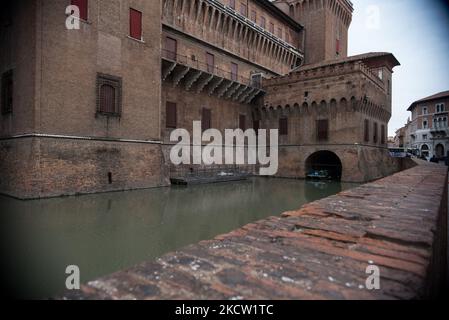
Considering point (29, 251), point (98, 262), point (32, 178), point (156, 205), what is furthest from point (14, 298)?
point (32, 178)

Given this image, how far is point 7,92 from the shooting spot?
44.0 ft

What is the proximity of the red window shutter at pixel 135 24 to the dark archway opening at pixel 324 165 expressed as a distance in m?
15.6

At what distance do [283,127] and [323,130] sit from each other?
3486mm

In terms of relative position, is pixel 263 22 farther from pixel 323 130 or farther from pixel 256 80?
pixel 323 130

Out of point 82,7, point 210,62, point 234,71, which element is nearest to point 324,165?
point 234,71

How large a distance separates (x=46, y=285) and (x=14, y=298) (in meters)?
0.42

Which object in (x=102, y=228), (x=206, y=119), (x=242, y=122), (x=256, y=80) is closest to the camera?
(x=102, y=228)

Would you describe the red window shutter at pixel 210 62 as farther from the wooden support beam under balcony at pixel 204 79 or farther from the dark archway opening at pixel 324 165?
the dark archway opening at pixel 324 165

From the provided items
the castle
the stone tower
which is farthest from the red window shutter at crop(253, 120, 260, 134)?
the stone tower

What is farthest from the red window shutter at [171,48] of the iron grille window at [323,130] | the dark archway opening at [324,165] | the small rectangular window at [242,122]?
the dark archway opening at [324,165]

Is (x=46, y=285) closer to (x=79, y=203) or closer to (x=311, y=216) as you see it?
(x=311, y=216)

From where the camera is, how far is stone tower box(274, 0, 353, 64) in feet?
99.7

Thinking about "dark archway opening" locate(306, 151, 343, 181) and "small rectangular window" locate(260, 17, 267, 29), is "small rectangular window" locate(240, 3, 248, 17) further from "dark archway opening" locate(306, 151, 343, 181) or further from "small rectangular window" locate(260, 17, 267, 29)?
"dark archway opening" locate(306, 151, 343, 181)

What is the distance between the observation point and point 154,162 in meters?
16.0
